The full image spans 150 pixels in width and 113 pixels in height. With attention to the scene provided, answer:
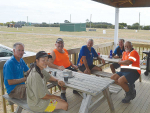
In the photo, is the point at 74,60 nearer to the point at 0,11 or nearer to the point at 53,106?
the point at 53,106

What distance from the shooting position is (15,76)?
200 cm

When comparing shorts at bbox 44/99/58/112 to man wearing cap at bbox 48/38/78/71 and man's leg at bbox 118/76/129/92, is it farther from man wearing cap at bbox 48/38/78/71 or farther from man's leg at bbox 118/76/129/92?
man's leg at bbox 118/76/129/92

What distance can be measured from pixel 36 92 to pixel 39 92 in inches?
1.3

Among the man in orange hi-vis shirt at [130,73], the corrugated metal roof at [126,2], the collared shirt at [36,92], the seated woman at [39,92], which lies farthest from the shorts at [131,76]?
the corrugated metal roof at [126,2]

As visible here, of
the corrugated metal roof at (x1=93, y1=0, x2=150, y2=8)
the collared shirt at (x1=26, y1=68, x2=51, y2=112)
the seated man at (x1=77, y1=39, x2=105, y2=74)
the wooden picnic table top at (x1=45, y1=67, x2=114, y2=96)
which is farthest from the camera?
the corrugated metal roof at (x1=93, y1=0, x2=150, y2=8)

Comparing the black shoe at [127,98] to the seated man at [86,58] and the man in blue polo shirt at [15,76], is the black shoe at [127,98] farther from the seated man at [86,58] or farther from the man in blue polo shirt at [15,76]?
the man in blue polo shirt at [15,76]

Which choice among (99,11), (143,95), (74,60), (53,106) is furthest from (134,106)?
(99,11)

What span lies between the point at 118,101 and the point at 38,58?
1905 mm

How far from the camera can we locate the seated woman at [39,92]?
1.59 m

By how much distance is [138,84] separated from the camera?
3797 millimetres

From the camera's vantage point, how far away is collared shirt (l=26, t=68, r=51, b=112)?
5.19ft

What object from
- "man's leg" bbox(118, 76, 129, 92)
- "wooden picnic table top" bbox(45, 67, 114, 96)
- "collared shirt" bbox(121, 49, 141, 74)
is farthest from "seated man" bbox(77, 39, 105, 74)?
"wooden picnic table top" bbox(45, 67, 114, 96)

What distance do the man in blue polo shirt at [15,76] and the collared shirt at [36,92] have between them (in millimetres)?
366

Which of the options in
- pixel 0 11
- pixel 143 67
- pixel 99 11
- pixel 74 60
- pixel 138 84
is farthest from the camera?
pixel 99 11
